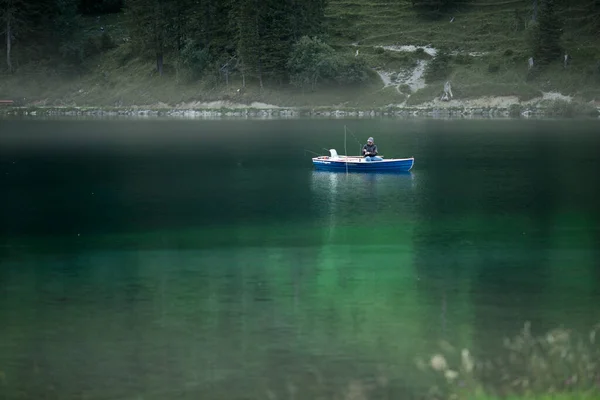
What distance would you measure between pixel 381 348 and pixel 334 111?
104m

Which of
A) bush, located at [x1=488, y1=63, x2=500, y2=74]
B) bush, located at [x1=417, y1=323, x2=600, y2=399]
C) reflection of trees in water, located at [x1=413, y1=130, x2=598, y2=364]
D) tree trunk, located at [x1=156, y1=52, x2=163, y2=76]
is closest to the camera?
bush, located at [x1=417, y1=323, x2=600, y2=399]

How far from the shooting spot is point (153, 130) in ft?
333

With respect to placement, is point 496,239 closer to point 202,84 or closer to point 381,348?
point 381,348

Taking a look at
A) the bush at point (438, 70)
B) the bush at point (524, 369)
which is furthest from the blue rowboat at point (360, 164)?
the bush at point (438, 70)

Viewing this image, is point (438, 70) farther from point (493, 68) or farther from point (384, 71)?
point (384, 71)

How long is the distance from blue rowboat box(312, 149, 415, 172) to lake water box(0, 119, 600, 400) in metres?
1.01

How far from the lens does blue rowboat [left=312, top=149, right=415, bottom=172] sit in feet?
199

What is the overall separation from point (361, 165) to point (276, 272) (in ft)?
102

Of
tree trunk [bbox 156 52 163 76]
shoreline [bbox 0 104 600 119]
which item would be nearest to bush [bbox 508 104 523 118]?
shoreline [bbox 0 104 600 119]

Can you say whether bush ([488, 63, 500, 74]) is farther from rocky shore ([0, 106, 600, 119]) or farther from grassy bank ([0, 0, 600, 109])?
rocky shore ([0, 106, 600, 119])

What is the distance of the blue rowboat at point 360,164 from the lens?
6075 cm

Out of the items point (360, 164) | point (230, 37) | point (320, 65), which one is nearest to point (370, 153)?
point (360, 164)

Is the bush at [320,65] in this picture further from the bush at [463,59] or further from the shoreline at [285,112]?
the bush at [463,59]

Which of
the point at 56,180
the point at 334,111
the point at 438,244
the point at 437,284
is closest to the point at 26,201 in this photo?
the point at 56,180
